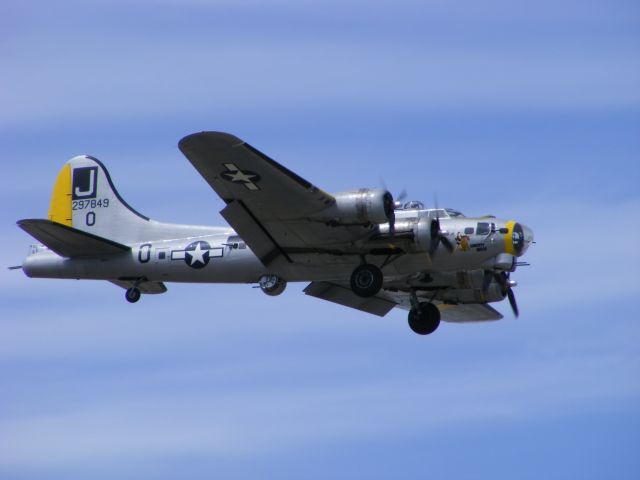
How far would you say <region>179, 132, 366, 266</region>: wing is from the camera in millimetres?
25938

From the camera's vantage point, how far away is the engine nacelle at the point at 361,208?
26484mm

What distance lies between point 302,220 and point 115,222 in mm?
6631

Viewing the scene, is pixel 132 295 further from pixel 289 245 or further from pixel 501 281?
pixel 501 281

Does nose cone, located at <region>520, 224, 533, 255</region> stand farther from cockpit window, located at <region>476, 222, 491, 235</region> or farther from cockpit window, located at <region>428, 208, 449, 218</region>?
cockpit window, located at <region>428, 208, 449, 218</region>

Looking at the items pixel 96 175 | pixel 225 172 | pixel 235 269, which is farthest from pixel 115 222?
pixel 225 172

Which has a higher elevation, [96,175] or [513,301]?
[96,175]

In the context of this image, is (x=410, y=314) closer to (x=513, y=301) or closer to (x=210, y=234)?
(x=513, y=301)

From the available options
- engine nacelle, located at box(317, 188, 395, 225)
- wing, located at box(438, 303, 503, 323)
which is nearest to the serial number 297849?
engine nacelle, located at box(317, 188, 395, 225)

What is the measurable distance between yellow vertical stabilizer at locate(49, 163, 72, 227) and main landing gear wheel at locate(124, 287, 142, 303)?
3.66 metres

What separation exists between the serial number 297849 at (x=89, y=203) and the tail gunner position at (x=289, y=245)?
0.03 m

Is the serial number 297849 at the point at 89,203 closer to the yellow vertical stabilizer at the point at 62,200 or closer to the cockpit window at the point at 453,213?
the yellow vertical stabilizer at the point at 62,200

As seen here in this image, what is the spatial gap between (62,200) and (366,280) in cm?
954

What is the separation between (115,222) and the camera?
3192 centimetres

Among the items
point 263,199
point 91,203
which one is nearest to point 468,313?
point 263,199
